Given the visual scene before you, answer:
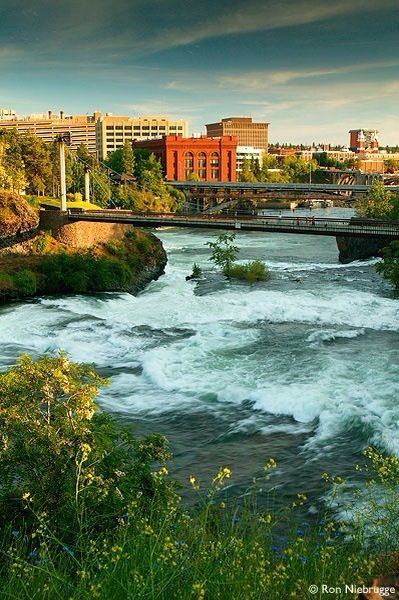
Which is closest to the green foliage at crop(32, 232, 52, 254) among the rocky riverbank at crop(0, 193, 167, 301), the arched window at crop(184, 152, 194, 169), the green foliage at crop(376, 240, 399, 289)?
the rocky riverbank at crop(0, 193, 167, 301)

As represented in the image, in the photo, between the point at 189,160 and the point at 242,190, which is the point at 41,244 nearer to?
the point at 242,190

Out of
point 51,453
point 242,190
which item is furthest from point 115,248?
point 242,190

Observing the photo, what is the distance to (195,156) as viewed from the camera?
15238cm

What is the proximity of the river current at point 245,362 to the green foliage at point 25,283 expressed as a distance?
118cm

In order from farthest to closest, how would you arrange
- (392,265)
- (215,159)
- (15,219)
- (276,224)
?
(215,159)
(276,224)
(15,219)
(392,265)

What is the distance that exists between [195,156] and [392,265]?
117273mm

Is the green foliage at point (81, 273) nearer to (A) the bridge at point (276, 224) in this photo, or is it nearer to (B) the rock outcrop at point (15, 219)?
(B) the rock outcrop at point (15, 219)

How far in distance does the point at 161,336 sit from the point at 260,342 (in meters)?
4.64

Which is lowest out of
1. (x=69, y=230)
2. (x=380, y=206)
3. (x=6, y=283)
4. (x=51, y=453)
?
(x=6, y=283)

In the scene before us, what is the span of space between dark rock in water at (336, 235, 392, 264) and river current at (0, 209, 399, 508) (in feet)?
35.2

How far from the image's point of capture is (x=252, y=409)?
66.4 ft

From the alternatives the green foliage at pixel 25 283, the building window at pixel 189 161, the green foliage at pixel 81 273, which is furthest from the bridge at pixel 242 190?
the green foliage at pixel 25 283

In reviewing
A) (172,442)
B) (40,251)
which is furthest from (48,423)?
(40,251)

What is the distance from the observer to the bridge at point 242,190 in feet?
364
